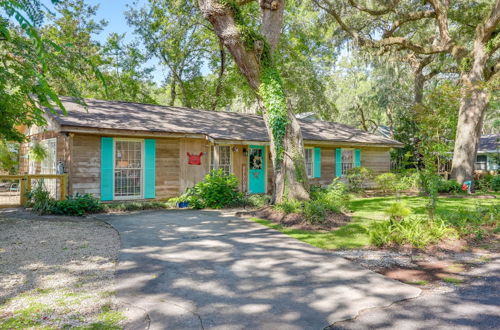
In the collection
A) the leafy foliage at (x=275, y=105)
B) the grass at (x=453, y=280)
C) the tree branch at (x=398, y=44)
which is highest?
the tree branch at (x=398, y=44)

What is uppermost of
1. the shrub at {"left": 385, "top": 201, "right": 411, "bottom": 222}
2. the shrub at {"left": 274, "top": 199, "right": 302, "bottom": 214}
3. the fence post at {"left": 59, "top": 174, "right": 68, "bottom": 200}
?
the fence post at {"left": 59, "top": 174, "right": 68, "bottom": 200}

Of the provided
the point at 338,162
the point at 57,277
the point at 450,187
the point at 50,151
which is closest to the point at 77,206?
the point at 50,151

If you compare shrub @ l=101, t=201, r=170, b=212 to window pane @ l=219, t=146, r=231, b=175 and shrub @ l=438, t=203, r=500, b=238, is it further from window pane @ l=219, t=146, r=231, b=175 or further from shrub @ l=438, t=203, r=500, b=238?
shrub @ l=438, t=203, r=500, b=238

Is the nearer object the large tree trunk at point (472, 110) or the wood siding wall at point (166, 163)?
the wood siding wall at point (166, 163)

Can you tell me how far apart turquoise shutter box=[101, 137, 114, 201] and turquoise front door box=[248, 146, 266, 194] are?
5.44 m

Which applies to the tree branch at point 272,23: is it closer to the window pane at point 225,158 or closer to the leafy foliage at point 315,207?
the leafy foliage at point 315,207

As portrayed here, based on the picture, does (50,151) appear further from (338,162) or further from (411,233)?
(338,162)

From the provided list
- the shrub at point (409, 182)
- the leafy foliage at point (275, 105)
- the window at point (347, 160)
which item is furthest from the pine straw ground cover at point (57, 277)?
the shrub at point (409, 182)

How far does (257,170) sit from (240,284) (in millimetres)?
10183

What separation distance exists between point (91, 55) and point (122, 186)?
14.0 meters

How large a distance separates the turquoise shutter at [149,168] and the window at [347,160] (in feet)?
31.6

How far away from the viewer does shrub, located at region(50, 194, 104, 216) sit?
9211 mm

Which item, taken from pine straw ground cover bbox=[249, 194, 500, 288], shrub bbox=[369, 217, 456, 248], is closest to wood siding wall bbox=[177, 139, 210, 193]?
pine straw ground cover bbox=[249, 194, 500, 288]

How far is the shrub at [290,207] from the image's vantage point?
8.43 metres
